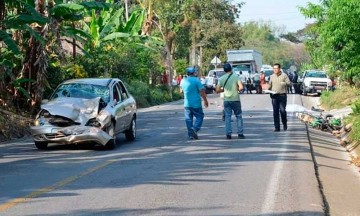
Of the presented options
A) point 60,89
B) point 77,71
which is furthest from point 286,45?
point 60,89

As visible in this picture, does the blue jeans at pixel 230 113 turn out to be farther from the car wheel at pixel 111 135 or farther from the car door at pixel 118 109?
the car wheel at pixel 111 135

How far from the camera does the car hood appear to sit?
1445 centimetres

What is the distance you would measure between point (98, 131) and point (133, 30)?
22.1 meters

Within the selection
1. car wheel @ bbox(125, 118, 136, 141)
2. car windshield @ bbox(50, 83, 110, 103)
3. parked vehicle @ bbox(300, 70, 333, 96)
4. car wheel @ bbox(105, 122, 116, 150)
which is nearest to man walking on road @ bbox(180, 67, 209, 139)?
car wheel @ bbox(125, 118, 136, 141)

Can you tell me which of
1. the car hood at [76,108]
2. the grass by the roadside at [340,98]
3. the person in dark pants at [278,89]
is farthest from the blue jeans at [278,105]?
the grass by the roadside at [340,98]

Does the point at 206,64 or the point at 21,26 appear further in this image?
the point at 206,64

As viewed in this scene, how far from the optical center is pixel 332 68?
2278 centimetres

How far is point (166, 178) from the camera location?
34.5 ft

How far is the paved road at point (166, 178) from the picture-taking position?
27.3 feet

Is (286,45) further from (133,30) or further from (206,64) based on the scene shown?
(133,30)

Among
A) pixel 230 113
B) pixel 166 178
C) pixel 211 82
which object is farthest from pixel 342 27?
pixel 211 82

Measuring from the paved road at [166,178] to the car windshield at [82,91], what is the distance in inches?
48.9

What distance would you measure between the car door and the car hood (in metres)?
0.66

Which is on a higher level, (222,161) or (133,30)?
(133,30)
